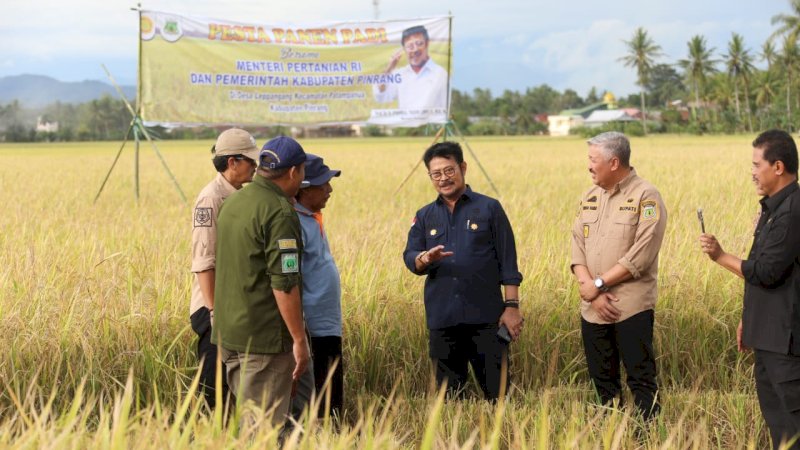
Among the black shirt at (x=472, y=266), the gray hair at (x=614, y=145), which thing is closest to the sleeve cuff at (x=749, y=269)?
the gray hair at (x=614, y=145)

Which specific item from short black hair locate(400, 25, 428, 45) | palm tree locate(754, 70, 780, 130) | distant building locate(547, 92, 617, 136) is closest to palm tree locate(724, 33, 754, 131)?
palm tree locate(754, 70, 780, 130)

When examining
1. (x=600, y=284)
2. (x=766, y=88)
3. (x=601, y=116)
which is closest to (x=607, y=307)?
(x=600, y=284)

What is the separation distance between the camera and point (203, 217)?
3988 millimetres

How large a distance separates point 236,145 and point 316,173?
17.5 inches

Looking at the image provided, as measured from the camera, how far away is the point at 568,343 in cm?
514

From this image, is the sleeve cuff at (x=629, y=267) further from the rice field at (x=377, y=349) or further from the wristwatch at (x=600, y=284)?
the rice field at (x=377, y=349)

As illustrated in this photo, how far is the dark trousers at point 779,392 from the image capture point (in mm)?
3486

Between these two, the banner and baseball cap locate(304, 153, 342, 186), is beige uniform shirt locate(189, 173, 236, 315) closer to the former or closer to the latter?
baseball cap locate(304, 153, 342, 186)

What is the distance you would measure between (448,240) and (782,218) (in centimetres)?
158

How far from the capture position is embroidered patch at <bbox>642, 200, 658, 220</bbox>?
4.28 meters

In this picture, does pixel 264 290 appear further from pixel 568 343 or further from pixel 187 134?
pixel 187 134

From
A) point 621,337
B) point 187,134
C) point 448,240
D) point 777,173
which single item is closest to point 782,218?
point 777,173

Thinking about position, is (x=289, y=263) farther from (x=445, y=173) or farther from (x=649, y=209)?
(x=649, y=209)

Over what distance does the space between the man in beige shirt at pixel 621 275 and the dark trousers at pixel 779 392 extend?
2.17 feet
